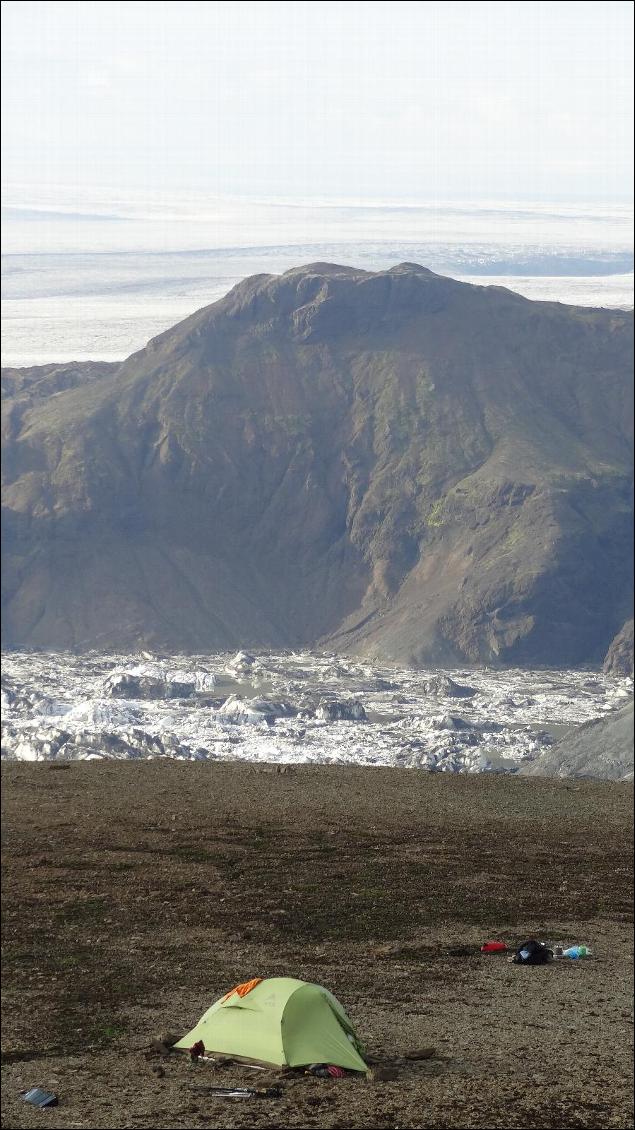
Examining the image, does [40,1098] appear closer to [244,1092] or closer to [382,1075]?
[244,1092]

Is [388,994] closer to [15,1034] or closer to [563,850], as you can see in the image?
[15,1034]

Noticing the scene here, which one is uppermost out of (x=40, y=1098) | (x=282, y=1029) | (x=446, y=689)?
(x=282, y=1029)

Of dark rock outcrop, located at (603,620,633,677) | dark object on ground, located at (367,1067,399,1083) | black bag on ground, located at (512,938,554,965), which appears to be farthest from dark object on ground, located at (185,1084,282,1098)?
dark rock outcrop, located at (603,620,633,677)

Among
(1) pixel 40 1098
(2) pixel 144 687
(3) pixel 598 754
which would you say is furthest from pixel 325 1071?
(2) pixel 144 687

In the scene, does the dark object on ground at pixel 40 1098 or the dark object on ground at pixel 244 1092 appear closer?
the dark object on ground at pixel 244 1092

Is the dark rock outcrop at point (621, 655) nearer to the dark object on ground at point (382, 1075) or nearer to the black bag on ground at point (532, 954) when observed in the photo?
the black bag on ground at point (532, 954)

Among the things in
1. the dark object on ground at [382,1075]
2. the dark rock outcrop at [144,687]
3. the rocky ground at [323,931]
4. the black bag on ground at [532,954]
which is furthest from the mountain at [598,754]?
the dark rock outcrop at [144,687]
